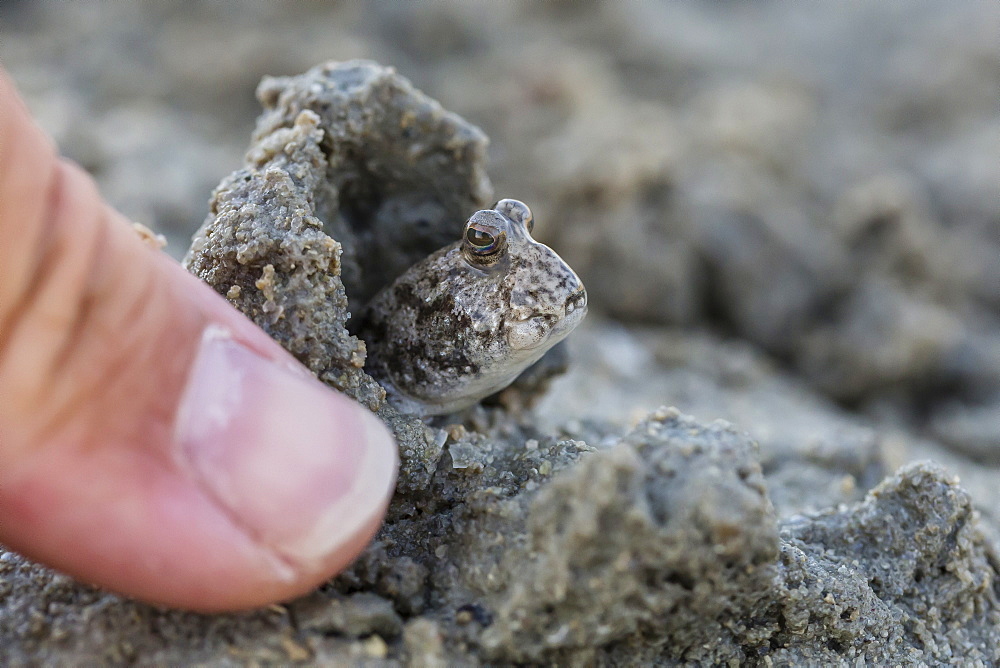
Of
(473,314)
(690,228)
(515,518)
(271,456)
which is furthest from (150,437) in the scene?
(690,228)

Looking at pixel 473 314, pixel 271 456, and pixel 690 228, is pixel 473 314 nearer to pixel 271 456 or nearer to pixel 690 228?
pixel 271 456

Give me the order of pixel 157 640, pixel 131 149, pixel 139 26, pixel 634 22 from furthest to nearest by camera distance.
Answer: pixel 634 22 < pixel 139 26 < pixel 131 149 < pixel 157 640

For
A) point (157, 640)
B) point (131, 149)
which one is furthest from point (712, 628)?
point (131, 149)

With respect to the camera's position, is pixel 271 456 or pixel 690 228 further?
pixel 690 228

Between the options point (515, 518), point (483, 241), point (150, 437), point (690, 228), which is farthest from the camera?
point (690, 228)

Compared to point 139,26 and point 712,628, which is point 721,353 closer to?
point 712,628

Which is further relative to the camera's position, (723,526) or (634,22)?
(634,22)
